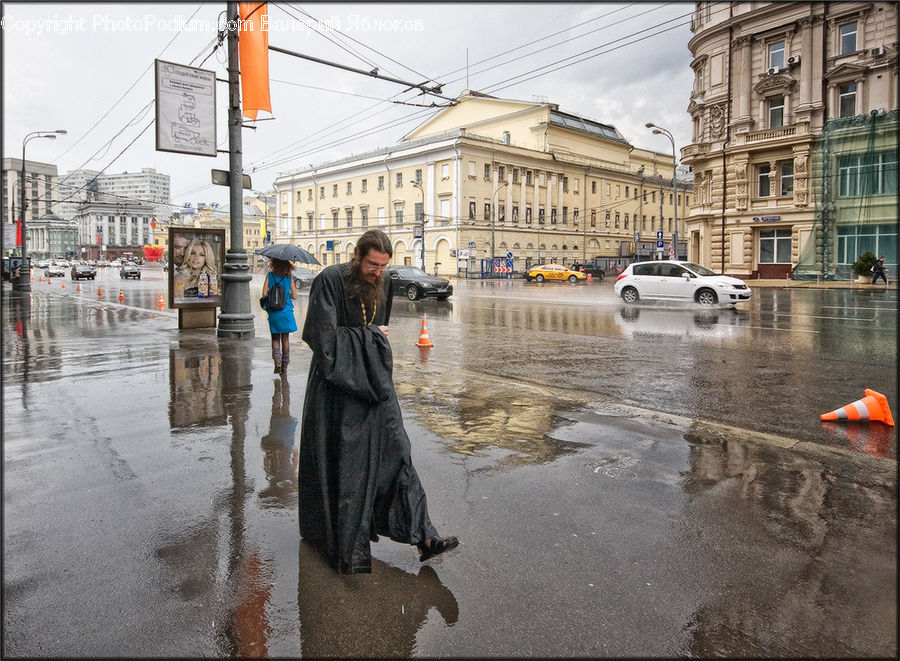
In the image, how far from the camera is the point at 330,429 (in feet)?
10.9

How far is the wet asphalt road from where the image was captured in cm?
272

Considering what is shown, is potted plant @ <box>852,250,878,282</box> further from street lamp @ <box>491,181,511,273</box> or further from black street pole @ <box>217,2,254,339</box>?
black street pole @ <box>217,2,254,339</box>

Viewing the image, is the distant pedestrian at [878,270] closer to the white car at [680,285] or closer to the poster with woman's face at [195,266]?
the white car at [680,285]

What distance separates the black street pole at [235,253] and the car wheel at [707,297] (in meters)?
15.7

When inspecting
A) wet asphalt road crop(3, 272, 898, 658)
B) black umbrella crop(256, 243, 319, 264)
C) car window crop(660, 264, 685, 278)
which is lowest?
wet asphalt road crop(3, 272, 898, 658)

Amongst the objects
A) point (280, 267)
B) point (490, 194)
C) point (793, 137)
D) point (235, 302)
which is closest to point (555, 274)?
point (490, 194)

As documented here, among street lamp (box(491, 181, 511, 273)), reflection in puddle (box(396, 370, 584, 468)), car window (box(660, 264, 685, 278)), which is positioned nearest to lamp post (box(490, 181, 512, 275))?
street lamp (box(491, 181, 511, 273))

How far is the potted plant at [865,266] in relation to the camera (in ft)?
112

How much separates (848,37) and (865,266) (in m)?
14.8

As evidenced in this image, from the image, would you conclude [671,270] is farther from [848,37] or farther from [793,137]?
[848,37]

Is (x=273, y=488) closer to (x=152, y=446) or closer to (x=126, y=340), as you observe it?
(x=152, y=446)

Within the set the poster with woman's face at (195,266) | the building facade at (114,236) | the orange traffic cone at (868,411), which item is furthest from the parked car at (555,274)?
the building facade at (114,236)

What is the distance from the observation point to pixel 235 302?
12.4 m

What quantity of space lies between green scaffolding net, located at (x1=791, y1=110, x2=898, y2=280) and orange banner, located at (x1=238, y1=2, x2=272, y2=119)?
36245 millimetres
